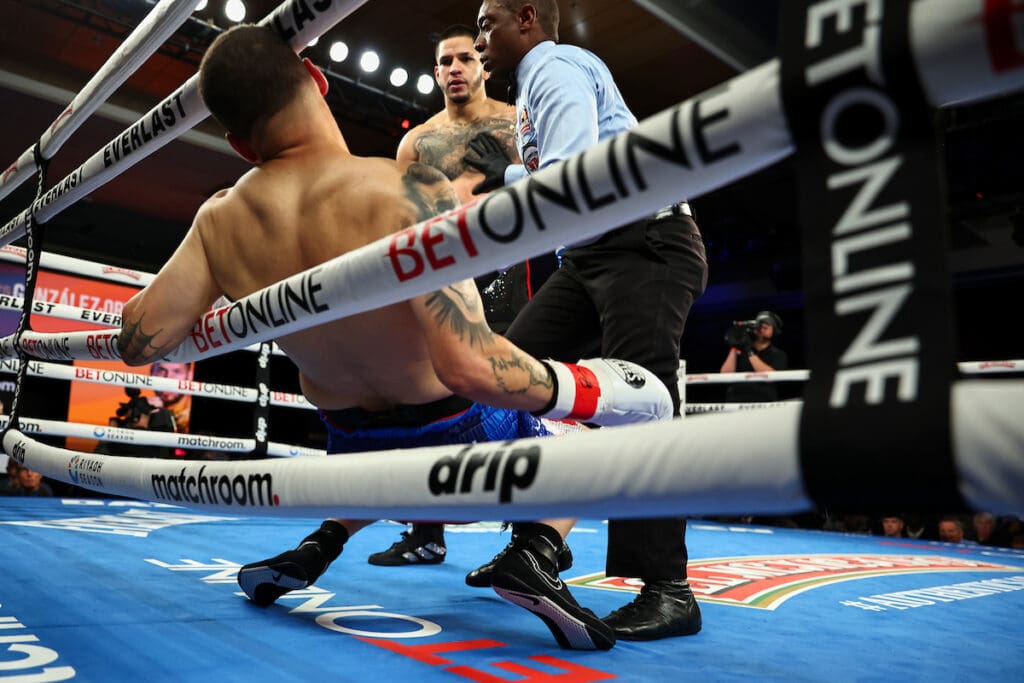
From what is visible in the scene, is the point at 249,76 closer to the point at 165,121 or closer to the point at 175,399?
the point at 165,121

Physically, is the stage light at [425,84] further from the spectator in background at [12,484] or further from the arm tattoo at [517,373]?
the arm tattoo at [517,373]

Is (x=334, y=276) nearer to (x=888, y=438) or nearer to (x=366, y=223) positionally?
(x=366, y=223)

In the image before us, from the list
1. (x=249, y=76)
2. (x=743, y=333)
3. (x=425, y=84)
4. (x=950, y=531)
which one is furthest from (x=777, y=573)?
(x=425, y=84)

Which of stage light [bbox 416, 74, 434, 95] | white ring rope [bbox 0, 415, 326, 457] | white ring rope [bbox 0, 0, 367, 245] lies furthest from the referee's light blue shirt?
stage light [bbox 416, 74, 434, 95]

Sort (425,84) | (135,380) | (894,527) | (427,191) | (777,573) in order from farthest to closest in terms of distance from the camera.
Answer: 1. (425,84)
2. (894,527)
3. (135,380)
4. (777,573)
5. (427,191)

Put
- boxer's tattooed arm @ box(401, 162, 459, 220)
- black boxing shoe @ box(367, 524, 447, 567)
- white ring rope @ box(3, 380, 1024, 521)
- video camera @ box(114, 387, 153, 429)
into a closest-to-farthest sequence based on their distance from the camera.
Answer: white ring rope @ box(3, 380, 1024, 521) → boxer's tattooed arm @ box(401, 162, 459, 220) → black boxing shoe @ box(367, 524, 447, 567) → video camera @ box(114, 387, 153, 429)

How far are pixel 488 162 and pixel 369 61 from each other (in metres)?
4.86

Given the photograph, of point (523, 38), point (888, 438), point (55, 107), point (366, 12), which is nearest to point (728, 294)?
point (366, 12)

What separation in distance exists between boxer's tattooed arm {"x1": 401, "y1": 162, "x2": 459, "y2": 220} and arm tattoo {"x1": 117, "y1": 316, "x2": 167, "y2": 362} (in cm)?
57

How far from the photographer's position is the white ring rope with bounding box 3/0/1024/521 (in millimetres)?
425

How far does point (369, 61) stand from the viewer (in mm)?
6188

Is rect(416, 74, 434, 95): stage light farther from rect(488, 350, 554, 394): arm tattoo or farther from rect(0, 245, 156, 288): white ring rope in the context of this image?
rect(488, 350, 554, 394): arm tattoo

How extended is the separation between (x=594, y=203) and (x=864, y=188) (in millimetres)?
222

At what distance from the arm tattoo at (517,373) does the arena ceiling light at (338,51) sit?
560 centimetres
